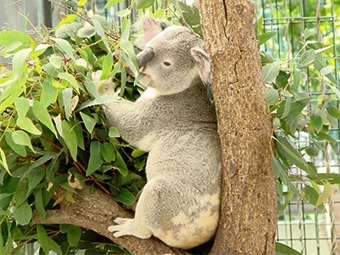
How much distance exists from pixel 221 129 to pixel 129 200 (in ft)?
1.15

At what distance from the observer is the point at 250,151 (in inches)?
67.4

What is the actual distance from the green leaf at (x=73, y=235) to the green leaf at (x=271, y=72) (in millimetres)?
720

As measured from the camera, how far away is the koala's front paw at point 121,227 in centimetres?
185

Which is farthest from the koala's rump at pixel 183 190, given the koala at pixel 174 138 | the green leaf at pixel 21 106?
the green leaf at pixel 21 106

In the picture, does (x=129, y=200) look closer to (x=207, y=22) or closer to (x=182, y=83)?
(x=182, y=83)

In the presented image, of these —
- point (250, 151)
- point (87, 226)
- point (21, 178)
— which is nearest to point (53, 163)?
point (21, 178)

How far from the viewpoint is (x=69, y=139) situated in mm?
1700

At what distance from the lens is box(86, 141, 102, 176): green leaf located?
178cm

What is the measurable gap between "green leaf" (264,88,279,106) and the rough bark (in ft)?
1.63

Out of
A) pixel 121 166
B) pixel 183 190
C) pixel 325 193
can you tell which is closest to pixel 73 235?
pixel 121 166

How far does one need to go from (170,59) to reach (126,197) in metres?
0.41

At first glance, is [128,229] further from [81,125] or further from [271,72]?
[271,72]

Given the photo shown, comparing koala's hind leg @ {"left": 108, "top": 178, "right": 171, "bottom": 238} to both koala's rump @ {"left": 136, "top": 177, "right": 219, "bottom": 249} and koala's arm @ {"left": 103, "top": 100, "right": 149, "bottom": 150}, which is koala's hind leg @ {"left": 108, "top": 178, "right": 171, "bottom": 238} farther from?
koala's arm @ {"left": 103, "top": 100, "right": 149, "bottom": 150}

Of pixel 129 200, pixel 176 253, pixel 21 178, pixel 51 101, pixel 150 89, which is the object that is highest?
pixel 51 101
